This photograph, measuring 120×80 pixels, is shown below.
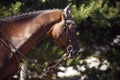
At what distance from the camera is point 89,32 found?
856 centimetres

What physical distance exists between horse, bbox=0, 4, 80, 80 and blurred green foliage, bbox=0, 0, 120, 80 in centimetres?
186

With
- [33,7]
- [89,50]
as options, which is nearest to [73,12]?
[33,7]

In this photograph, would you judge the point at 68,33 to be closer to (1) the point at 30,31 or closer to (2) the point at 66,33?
(2) the point at 66,33

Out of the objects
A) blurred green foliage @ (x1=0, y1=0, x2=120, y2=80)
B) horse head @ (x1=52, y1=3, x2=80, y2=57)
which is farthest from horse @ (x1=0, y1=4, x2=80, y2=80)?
blurred green foliage @ (x1=0, y1=0, x2=120, y2=80)

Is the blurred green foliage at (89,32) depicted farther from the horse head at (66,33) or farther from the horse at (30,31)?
the horse head at (66,33)

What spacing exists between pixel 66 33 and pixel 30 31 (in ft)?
1.95

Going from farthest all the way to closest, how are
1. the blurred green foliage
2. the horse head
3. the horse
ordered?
the blurred green foliage
the horse head
the horse

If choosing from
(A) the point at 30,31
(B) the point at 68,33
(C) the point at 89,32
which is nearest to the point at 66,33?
(B) the point at 68,33

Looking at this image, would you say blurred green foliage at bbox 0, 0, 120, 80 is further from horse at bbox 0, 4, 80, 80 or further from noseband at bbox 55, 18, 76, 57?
noseband at bbox 55, 18, 76, 57

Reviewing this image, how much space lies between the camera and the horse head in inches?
202

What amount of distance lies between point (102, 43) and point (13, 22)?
4100mm

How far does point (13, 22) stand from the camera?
5105mm

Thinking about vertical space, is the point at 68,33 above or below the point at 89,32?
below

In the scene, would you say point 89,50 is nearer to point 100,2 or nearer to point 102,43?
point 102,43
